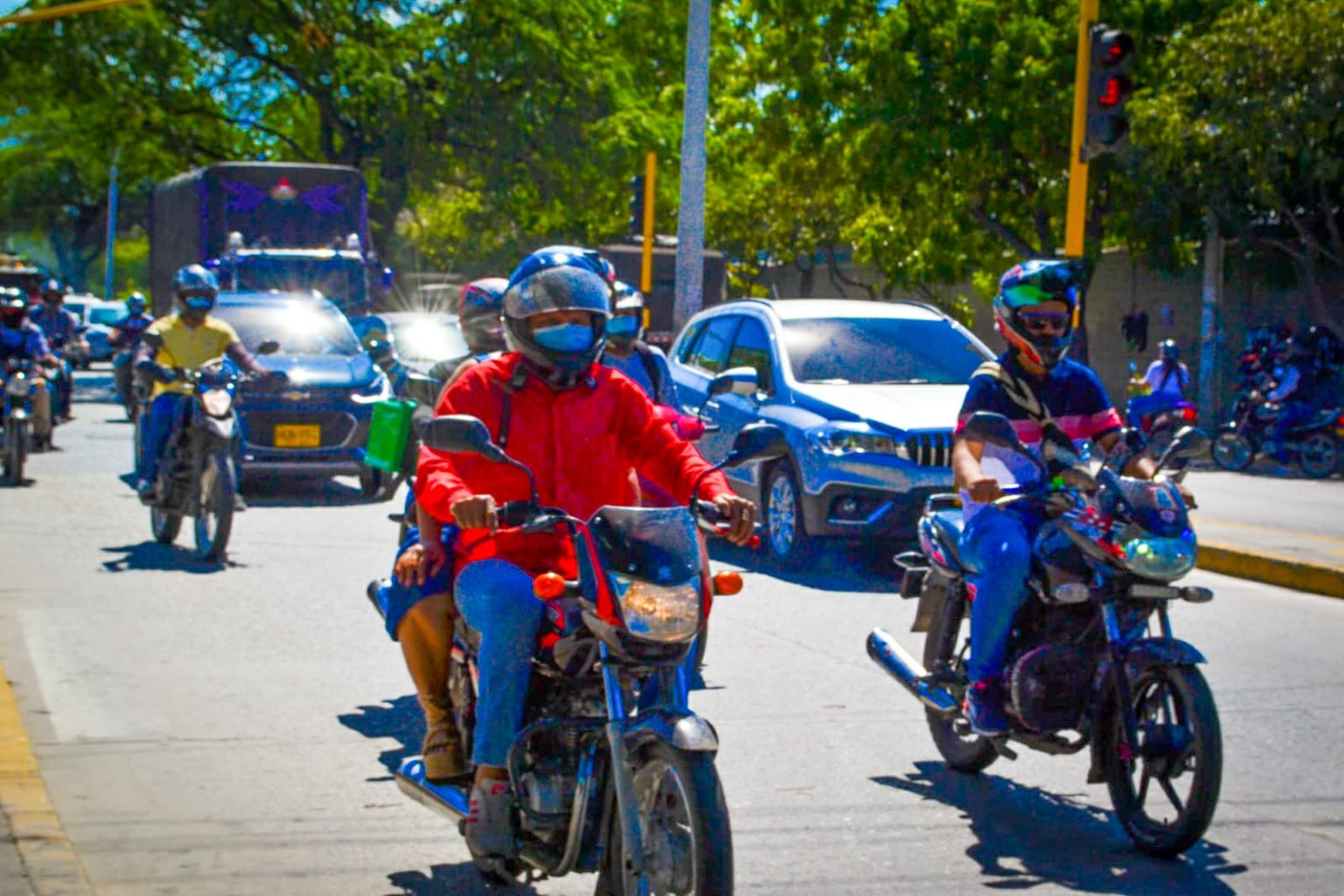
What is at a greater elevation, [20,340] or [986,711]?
[20,340]

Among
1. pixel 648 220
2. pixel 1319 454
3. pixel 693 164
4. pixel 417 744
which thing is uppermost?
pixel 693 164

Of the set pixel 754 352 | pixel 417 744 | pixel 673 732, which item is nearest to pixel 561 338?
pixel 673 732

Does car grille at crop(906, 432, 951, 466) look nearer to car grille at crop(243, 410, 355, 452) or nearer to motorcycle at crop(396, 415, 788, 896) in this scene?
car grille at crop(243, 410, 355, 452)

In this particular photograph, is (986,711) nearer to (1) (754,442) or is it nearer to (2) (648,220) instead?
(1) (754,442)

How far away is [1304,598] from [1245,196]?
51.0ft

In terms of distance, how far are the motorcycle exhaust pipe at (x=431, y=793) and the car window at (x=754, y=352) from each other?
807 centimetres

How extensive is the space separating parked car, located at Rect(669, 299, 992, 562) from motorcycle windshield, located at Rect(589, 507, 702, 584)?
741 cm

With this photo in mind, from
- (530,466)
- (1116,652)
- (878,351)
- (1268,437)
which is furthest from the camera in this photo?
(1268,437)

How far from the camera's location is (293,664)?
340 inches

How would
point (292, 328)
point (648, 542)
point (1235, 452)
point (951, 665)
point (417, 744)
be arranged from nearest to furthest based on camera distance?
point (648, 542) < point (951, 665) < point (417, 744) < point (292, 328) < point (1235, 452)

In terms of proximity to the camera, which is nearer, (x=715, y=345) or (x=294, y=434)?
(x=715, y=345)

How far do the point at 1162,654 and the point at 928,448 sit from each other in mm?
6433

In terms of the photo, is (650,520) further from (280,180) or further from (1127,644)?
(280,180)

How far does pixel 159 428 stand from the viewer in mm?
12422
